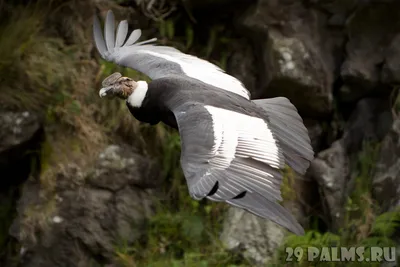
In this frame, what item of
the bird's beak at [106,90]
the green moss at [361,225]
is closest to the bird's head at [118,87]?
the bird's beak at [106,90]

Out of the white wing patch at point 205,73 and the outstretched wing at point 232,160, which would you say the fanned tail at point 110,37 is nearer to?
the white wing patch at point 205,73

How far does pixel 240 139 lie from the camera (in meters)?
3.96

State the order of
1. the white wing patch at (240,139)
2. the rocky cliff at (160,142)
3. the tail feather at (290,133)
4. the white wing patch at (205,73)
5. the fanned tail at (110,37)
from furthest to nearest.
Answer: the rocky cliff at (160,142), the fanned tail at (110,37), the white wing patch at (205,73), the tail feather at (290,133), the white wing patch at (240,139)

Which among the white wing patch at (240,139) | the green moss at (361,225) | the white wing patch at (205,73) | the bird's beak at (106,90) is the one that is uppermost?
the white wing patch at (240,139)

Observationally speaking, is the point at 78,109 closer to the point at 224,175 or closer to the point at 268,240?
the point at 268,240

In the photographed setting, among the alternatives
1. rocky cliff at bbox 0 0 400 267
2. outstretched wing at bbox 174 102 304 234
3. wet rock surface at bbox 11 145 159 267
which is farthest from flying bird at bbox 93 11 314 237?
wet rock surface at bbox 11 145 159 267

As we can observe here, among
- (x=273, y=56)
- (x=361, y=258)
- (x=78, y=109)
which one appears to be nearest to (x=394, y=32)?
(x=273, y=56)

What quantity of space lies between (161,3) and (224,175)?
2.72 m

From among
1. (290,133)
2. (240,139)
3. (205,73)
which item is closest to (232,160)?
(240,139)

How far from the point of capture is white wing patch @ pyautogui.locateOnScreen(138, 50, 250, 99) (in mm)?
4887

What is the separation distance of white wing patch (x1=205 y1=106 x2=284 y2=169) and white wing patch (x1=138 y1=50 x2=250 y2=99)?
57 cm

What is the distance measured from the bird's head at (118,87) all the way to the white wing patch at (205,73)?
1.07 ft

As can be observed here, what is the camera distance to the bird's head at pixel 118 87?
483 centimetres

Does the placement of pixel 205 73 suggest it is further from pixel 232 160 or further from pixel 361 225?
pixel 232 160
